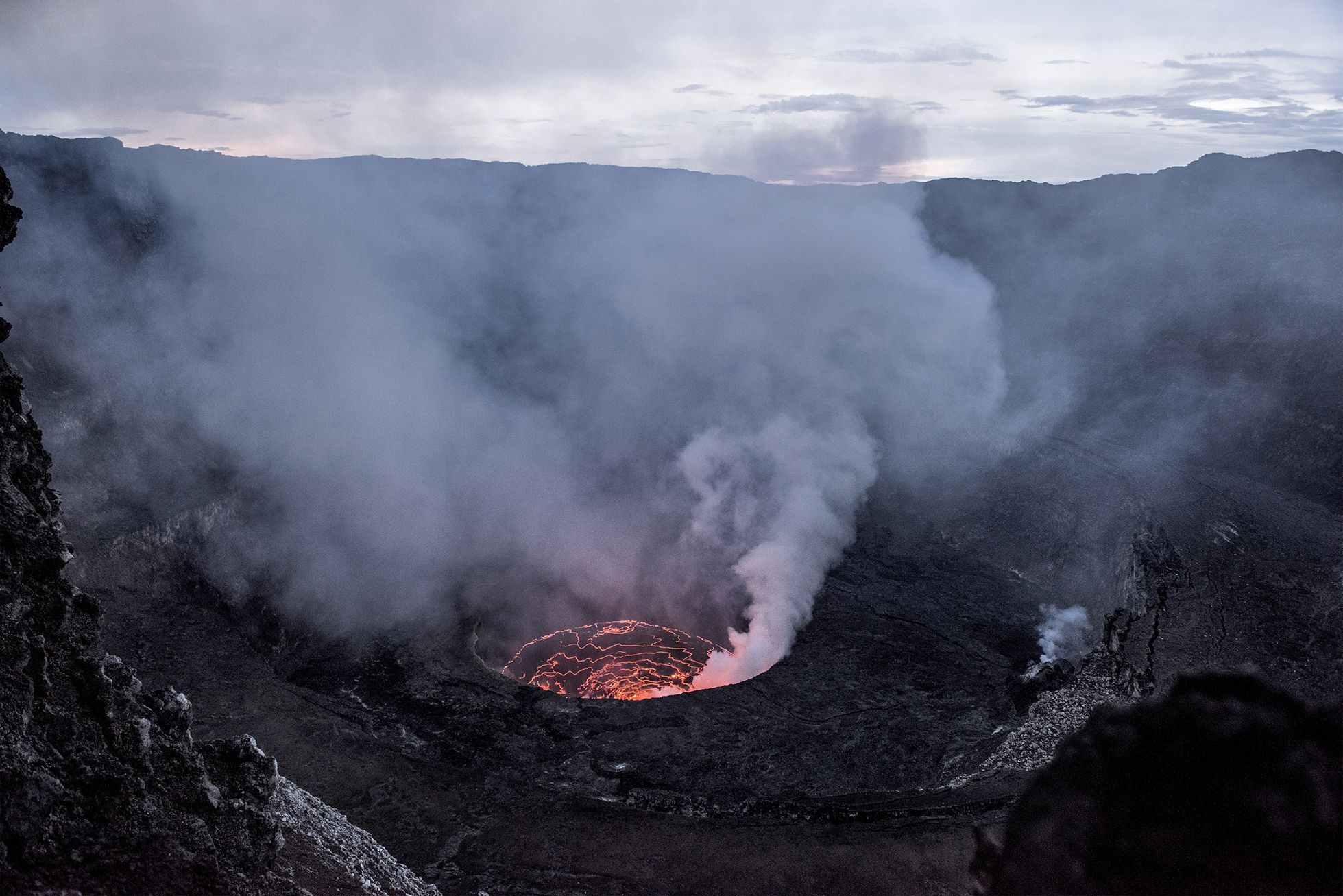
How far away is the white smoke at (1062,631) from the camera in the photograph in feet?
68.1

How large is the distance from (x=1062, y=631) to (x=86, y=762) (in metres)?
21.9

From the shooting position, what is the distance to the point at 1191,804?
2.78 m

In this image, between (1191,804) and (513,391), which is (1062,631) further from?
(513,391)

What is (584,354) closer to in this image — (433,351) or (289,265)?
(433,351)

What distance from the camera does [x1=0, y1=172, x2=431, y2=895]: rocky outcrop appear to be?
7.11 meters

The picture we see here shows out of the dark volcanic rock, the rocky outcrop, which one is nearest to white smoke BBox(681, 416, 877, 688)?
the rocky outcrop

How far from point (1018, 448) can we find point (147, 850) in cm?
2969

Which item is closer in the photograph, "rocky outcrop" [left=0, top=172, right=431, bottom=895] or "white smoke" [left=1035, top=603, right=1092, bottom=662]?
"rocky outcrop" [left=0, top=172, right=431, bottom=895]

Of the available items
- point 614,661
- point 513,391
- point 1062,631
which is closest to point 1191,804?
point 614,661

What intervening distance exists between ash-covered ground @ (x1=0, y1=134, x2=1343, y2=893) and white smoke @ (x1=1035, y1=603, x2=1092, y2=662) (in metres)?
0.24

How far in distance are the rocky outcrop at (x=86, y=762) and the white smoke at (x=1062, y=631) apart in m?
18.4

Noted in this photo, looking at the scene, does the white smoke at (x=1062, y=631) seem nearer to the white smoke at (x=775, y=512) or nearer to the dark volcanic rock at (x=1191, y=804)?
the white smoke at (x=775, y=512)

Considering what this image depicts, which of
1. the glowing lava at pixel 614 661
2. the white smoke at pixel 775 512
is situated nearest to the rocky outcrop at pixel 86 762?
the glowing lava at pixel 614 661

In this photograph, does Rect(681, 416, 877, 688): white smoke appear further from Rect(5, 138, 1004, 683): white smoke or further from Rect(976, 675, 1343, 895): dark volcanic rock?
Rect(976, 675, 1343, 895): dark volcanic rock
